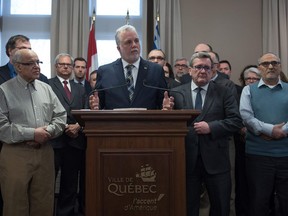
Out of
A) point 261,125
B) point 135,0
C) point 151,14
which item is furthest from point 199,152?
point 135,0

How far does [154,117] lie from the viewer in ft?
6.96

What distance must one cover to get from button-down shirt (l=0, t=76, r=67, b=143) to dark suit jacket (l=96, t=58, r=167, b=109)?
47 centimetres

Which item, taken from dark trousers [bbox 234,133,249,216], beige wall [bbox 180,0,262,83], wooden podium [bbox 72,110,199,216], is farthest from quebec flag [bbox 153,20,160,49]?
wooden podium [bbox 72,110,199,216]

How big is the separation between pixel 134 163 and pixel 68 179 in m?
1.87

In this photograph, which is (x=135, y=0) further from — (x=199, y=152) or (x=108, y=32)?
(x=199, y=152)

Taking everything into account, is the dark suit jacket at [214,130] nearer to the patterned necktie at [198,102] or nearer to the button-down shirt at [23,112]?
the patterned necktie at [198,102]

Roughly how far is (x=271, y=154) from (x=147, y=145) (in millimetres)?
1485

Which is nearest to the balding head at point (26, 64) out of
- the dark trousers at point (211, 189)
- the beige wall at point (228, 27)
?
the dark trousers at point (211, 189)

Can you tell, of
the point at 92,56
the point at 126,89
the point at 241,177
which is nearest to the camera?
the point at 126,89

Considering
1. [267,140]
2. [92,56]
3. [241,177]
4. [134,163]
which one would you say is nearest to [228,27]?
[92,56]

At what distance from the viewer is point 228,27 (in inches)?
254

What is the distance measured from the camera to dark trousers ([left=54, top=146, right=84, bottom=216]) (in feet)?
12.4

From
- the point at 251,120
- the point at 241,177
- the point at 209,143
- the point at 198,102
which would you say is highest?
the point at 198,102

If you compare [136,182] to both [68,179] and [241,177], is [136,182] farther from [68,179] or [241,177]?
[241,177]
